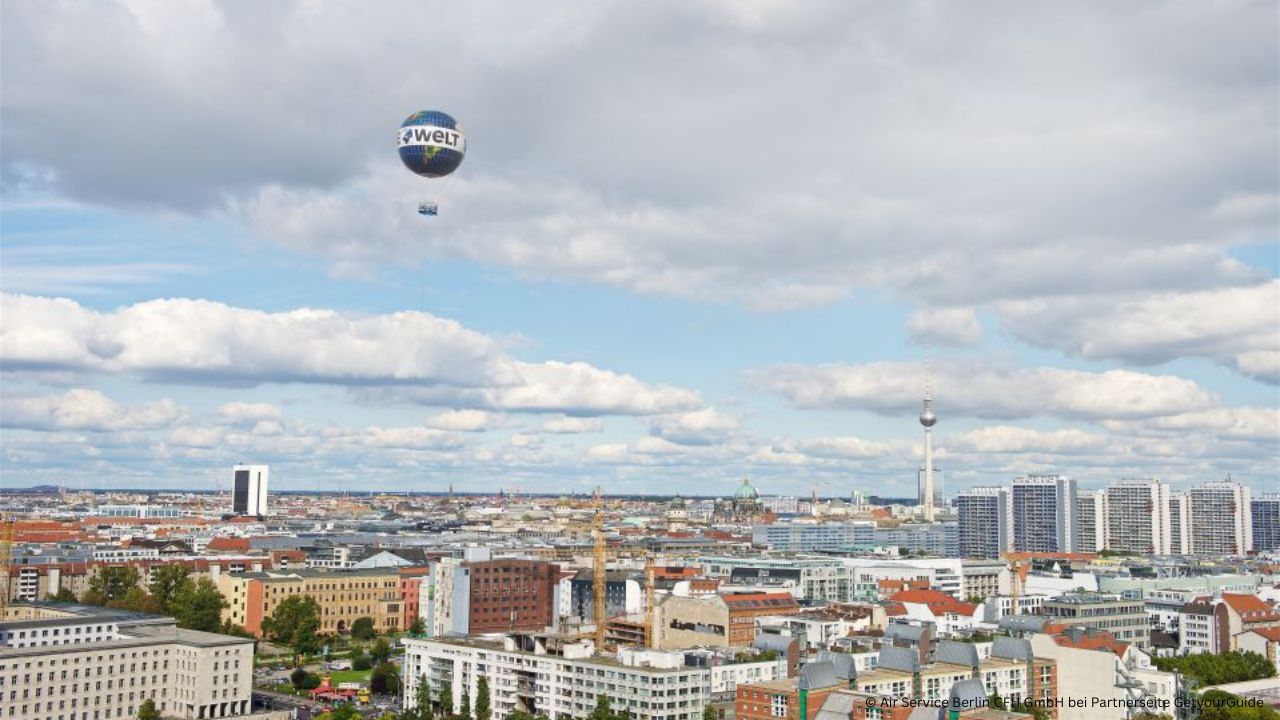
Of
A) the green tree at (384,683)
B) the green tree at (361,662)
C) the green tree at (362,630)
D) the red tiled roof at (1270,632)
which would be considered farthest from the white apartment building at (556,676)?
the red tiled roof at (1270,632)

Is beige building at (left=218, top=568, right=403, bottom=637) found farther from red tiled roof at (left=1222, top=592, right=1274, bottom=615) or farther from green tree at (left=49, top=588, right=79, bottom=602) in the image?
red tiled roof at (left=1222, top=592, right=1274, bottom=615)

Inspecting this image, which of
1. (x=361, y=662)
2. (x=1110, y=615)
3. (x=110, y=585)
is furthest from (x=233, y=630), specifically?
(x=1110, y=615)

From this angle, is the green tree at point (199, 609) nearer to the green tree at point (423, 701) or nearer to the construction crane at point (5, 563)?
the construction crane at point (5, 563)

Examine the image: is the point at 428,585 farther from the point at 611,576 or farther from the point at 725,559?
the point at 725,559

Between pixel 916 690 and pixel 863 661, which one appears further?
pixel 863 661

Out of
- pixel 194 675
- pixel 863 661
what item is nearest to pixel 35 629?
pixel 194 675

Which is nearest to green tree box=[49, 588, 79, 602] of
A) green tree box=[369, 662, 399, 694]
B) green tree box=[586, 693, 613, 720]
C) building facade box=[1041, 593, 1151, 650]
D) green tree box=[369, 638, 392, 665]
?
green tree box=[369, 638, 392, 665]
